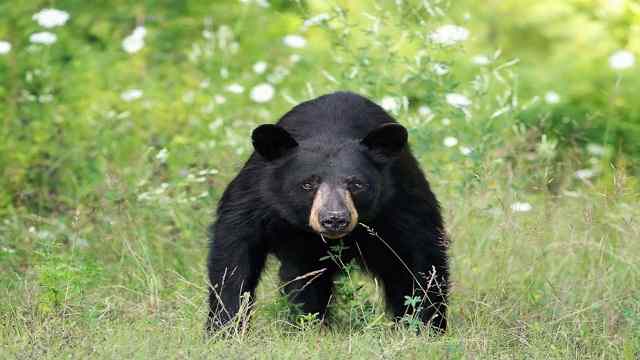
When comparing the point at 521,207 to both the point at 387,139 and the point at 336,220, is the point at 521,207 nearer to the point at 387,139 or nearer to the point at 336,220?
the point at 387,139

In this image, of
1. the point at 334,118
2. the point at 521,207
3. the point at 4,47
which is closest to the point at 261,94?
the point at 4,47

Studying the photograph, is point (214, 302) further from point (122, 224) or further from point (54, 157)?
point (54, 157)

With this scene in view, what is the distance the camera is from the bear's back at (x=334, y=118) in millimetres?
6590

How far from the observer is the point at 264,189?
21.4 ft

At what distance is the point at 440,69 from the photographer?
8.23m

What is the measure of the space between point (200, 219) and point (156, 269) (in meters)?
0.63

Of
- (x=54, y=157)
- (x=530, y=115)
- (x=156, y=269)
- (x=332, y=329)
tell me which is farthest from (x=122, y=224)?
(x=530, y=115)

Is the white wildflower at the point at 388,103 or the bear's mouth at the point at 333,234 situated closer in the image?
the bear's mouth at the point at 333,234

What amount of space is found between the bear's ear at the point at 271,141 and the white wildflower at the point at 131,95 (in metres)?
3.20

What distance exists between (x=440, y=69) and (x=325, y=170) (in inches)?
81.4

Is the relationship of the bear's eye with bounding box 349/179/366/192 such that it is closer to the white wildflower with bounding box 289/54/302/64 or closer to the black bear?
the black bear

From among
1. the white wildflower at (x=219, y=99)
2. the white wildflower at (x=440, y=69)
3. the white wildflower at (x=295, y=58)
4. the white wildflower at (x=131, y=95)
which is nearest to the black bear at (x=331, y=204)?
the white wildflower at (x=440, y=69)

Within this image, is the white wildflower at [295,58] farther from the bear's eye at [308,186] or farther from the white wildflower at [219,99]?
the bear's eye at [308,186]

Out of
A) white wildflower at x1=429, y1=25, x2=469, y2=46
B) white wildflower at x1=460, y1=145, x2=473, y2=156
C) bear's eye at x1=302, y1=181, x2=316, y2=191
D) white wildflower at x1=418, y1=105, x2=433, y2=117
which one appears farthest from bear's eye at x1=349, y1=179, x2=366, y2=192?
white wildflower at x1=418, y1=105, x2=433, y2=117
